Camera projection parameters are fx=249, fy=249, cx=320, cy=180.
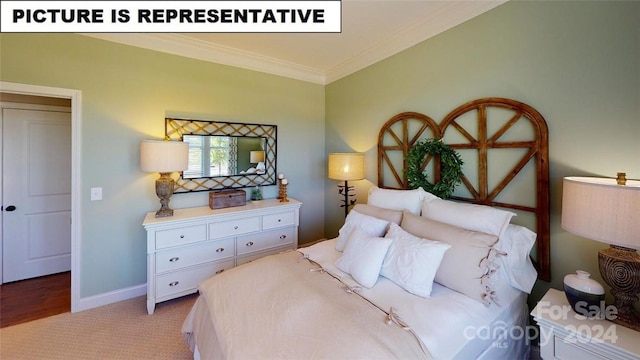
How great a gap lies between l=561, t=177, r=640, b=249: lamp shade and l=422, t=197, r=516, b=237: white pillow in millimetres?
351

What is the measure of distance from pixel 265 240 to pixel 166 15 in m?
2.30

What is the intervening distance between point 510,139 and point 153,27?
303cm

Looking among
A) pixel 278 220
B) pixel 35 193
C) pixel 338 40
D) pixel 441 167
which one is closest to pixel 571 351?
pixel 441 167

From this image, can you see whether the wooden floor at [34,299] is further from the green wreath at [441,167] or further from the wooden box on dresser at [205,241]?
the green wreath at [441,167]

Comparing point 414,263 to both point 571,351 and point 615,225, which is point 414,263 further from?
point 615,225

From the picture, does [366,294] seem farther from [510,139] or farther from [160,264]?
[160,264]

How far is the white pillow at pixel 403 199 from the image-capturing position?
210 centimetres

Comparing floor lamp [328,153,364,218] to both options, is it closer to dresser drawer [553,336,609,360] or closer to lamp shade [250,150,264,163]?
lamp shade [250,150,264,163]

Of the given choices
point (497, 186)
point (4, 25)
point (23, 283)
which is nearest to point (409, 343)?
point (497, 186)

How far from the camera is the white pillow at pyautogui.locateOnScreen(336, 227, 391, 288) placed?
1555mm

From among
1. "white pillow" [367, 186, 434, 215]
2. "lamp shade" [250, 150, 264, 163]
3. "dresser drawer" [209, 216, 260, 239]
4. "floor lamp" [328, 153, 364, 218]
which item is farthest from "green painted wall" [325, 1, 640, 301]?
"dresser drawer" [209, 216, 260, 239]

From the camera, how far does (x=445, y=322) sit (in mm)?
1231

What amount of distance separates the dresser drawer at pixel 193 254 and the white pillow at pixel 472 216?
6.51 feet

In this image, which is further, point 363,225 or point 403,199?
point 403,199
